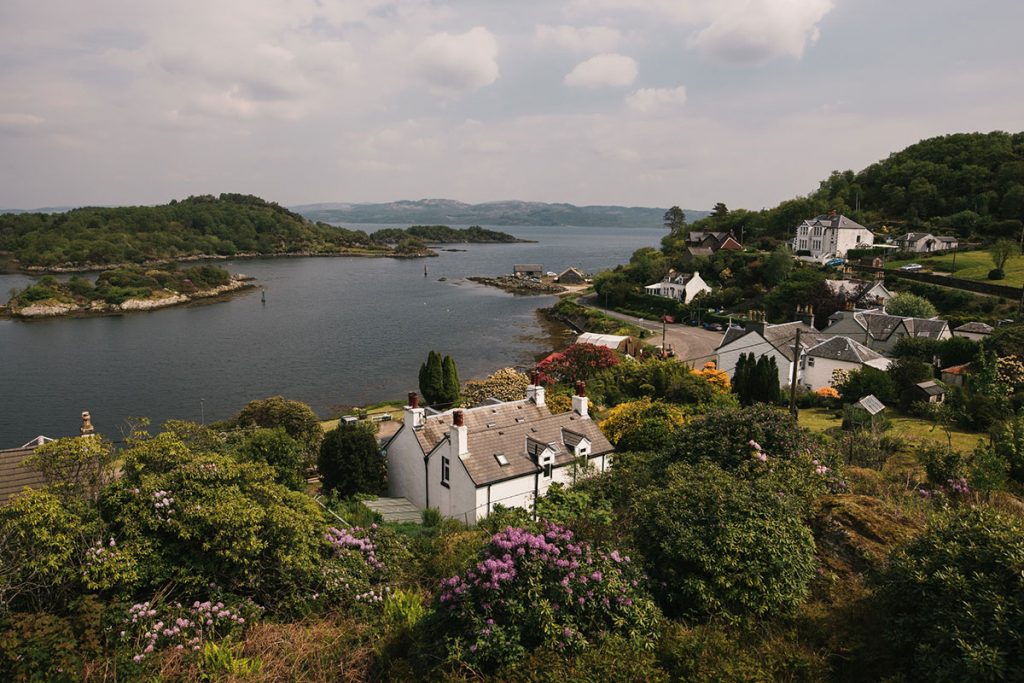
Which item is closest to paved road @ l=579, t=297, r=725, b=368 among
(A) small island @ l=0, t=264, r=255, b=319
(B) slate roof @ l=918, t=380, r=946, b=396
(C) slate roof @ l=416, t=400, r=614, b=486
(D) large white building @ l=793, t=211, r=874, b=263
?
(B) slate roof @ l=918, t=380, r=946, b=396

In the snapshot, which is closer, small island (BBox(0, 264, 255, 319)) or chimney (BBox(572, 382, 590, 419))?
chimney (BBox(572, 382, 590, 419))

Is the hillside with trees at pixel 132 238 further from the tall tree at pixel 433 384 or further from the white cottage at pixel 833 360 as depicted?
the white cottage at pixel 833 360

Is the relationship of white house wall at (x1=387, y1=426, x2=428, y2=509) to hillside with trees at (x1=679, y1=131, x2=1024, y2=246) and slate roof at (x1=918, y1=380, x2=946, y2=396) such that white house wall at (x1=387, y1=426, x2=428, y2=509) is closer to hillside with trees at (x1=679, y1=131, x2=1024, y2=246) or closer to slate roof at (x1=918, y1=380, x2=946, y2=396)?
slate roof at (x1=918, y1=380, x2=946, y2=396)

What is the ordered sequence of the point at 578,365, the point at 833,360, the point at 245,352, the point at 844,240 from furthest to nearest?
the point at 844,240 → the point at 245,352 → the point at 578,365 → the point at 833,360

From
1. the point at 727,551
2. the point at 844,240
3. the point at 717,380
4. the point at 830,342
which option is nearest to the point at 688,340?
the point at 830,342

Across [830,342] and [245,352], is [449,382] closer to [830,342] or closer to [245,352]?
[830,342]

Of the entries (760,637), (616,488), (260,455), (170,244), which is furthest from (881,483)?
(170,244)
